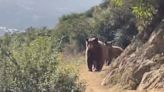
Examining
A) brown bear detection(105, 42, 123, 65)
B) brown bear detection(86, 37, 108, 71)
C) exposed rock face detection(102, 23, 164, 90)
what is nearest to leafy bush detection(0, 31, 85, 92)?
exposed rock face detection(102, 23, 164, 90)

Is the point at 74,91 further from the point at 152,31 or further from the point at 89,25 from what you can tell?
the point at 89,25

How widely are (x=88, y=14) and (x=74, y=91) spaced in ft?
140

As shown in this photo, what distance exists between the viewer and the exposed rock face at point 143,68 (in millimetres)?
25188

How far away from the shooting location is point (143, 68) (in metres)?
26.3

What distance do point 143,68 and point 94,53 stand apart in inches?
139

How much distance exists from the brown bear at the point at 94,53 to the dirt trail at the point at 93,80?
2.15ft

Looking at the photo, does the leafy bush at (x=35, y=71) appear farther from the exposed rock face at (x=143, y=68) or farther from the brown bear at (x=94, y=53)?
the brown bear at (x=94, y=53)

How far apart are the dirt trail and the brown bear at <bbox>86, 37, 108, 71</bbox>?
0.65 metres

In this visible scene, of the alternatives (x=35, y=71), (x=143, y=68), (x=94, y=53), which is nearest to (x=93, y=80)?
(x=94, y=53)

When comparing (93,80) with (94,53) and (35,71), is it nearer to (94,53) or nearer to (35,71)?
(94,53)

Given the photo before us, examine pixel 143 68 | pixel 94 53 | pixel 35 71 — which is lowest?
pixel 143 68

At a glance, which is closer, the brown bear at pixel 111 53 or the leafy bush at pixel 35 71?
the leafy bush at pixel 35 71

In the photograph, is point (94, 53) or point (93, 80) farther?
point (93, 80)

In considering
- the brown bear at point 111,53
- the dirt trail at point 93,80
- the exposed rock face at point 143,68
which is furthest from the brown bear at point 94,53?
the brown bear at point 111,53
